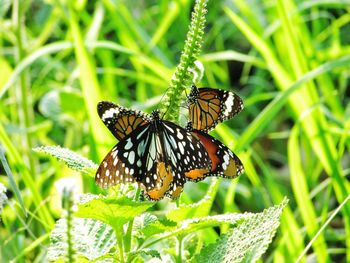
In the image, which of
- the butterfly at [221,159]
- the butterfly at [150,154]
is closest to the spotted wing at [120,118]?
the butterfly at [150,154]

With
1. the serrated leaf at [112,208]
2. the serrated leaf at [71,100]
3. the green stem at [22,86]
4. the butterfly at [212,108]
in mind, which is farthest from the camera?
the serrated leaf at [71,100]

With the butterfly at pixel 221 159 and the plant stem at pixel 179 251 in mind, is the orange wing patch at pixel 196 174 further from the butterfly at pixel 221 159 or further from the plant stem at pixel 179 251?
the plant stem at pixel 179 251

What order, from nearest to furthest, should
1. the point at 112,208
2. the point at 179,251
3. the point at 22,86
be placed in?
the point at 112,208 → the point at 179,251 → the point at 22,86

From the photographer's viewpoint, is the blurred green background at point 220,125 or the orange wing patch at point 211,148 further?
the blurred green background at point 220,125

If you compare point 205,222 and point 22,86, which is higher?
point 22,86

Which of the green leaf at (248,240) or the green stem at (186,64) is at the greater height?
the green stem at (186,64)

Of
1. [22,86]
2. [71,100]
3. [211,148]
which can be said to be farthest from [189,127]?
[71,100]

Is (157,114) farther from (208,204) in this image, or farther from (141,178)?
(208,204)

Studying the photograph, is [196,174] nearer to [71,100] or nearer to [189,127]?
[189,127]
